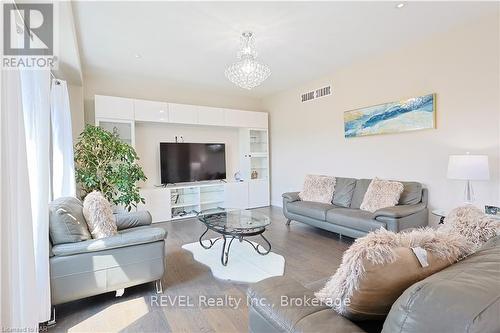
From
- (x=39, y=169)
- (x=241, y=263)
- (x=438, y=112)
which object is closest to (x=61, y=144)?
(x=39, y=169)

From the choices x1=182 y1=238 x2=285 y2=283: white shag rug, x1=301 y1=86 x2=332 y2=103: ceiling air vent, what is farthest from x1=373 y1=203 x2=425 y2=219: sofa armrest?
x1=301 y1=86 x2=332 y2=103: ceiling air vent

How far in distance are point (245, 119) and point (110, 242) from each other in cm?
445

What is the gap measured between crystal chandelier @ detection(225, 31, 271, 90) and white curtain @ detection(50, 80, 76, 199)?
6.99ft

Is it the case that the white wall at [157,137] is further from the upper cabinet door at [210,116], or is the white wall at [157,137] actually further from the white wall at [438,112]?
the white wall at [438,112]

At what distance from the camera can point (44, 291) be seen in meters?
1.87

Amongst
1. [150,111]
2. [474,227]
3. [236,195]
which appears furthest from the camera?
[236,195]

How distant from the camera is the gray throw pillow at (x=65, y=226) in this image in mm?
2078

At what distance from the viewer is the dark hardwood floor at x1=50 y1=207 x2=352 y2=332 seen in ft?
6.47

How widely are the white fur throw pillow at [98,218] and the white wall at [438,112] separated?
12.6ft

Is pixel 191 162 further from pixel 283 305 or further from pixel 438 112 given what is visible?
pixel 283 305

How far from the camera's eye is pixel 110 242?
2.18 metres

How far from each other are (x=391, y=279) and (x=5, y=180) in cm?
171
